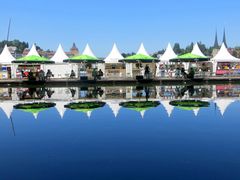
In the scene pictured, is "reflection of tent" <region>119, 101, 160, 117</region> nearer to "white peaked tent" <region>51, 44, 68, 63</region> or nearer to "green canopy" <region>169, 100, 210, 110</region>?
"green canopy" <region>169, 100, 210, 110</region>

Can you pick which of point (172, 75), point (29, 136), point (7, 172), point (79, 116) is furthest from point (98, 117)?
point (172, 75)

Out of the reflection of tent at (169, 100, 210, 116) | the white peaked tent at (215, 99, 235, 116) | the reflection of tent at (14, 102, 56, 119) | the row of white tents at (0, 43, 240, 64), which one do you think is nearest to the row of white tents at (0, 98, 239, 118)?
the white peaked tent at (215, 99, 235, 116)

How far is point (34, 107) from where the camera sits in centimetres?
2025

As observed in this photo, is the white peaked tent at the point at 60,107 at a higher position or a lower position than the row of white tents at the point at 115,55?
lower

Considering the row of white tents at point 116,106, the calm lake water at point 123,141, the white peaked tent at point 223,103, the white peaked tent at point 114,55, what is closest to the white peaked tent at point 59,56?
the white peaked tent at point 114,55

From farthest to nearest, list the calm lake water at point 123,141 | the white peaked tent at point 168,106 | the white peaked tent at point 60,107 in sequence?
the white peaked tent at point 60,107
the white peaked tent at point 168,106
the calm lake water at point 123,141

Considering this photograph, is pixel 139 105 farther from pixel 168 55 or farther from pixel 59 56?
pixel 59 56

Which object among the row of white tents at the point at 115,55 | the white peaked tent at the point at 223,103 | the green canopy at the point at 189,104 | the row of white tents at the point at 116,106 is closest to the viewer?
the row of white tents at the point at 116,106

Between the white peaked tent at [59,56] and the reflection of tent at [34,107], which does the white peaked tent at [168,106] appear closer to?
the reflection of tent at [34,107]

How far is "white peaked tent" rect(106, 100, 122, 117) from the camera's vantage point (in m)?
19.0

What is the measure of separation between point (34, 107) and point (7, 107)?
77.1 inches

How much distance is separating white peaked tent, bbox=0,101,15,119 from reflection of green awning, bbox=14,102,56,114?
1.54 feet

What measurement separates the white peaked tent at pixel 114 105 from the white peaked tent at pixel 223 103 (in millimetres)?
5572

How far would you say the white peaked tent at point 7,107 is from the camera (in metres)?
19.1
